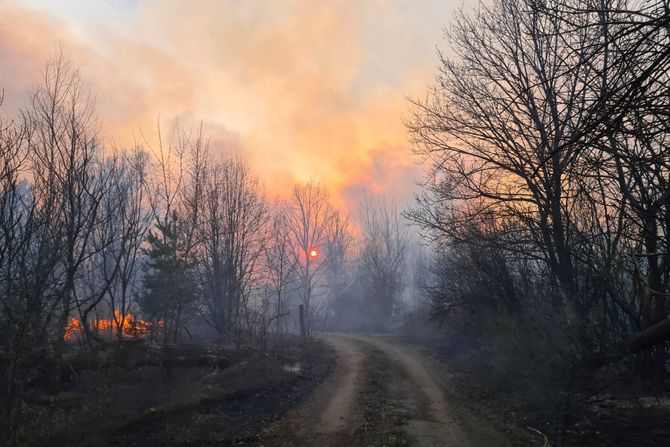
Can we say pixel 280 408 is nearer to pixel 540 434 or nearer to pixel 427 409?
pixel 427 409

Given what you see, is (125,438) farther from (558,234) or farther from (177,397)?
(558,234)

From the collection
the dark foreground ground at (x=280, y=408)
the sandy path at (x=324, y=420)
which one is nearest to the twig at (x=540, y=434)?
the dark foreground ground at (x=280, y=408)

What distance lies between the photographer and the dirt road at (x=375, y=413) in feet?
26.6

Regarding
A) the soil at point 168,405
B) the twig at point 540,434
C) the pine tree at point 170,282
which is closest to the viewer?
the twig at point 540,434

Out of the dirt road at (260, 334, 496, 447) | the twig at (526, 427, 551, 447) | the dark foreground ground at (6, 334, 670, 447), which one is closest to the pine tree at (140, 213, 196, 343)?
the dark foreground ground at (6, 334, 670, 447)

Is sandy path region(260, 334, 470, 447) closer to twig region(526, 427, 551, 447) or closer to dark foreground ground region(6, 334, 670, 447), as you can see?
dark foreground ground region(6, 334, 670, 447)

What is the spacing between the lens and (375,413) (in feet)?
33.1

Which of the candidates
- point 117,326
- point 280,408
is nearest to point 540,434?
point 280,408

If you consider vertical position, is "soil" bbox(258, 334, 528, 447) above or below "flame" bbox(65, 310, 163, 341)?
below

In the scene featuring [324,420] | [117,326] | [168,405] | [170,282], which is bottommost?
[324,420]

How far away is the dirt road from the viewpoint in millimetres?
8117

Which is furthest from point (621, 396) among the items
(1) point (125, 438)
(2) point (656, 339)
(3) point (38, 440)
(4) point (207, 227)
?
(4) point (207, 227)

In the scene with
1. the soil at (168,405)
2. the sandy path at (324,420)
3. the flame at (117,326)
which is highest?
the flame at (117,326)

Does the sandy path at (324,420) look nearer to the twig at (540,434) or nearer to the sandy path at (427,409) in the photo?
the sandy path at (427,409)
